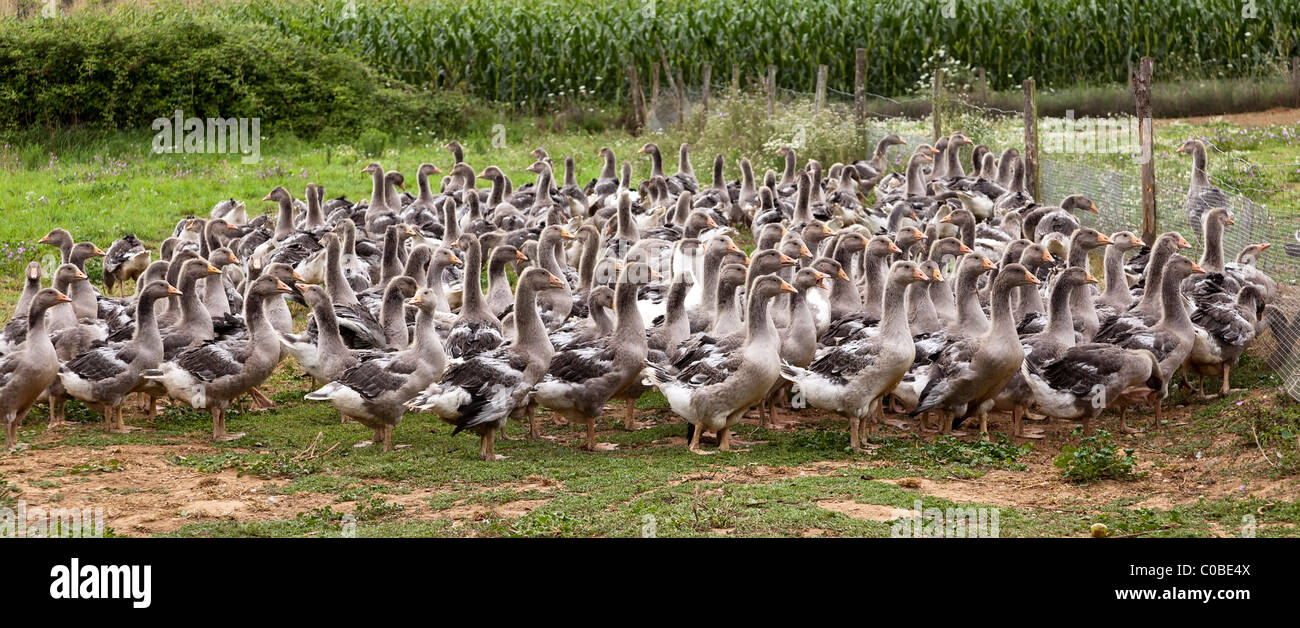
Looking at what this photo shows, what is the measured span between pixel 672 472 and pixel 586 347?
67.7 inches

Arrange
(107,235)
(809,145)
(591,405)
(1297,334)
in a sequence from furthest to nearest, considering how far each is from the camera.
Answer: (809,145) → (107,235) → (1297,334) → (591,405)

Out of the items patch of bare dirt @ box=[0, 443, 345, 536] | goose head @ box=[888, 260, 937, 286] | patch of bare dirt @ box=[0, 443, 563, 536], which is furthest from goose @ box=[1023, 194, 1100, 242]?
patch of bare dirt @ box=[0, 443, 345, 536]

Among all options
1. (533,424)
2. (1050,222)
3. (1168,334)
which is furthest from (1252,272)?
(533,424)

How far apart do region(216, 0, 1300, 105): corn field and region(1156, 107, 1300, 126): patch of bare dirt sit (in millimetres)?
4124

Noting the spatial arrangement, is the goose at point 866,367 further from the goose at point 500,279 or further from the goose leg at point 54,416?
the goose leg at point 54,416

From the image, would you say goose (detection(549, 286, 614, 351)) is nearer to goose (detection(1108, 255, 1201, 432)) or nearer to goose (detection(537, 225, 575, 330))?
goose (detection(537, 225, 575, 330))

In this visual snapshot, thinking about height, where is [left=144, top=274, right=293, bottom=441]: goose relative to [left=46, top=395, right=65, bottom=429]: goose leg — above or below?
above

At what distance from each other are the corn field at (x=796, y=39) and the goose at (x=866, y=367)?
86.1ft

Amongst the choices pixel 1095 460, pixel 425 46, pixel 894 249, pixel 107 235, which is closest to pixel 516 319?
pixel 894 249

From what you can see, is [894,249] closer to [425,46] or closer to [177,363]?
[177,363]

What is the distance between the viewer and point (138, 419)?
12.3 m

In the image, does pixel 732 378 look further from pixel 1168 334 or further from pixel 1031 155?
pixel 1031 155

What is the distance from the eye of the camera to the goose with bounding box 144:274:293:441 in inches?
440

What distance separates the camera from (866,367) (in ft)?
33.9
